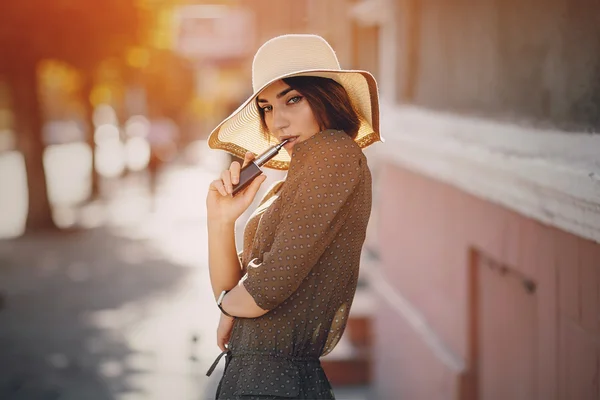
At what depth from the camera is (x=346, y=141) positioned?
216cm

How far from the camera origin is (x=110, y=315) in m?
8.75

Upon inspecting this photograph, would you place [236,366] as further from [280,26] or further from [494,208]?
[280,26]

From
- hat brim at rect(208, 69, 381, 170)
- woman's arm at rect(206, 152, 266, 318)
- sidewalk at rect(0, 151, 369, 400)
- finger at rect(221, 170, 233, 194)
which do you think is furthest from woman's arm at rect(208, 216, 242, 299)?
sidewalk at rect(0, 151, 369, 400)

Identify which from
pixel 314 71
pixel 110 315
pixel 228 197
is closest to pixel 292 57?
pixel 314 71

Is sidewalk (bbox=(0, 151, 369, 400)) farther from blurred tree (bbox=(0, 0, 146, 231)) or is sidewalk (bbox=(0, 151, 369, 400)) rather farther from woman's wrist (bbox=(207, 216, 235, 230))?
blurred tree (bbox=(0, 0, 146, 231))

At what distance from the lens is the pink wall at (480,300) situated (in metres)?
2.98

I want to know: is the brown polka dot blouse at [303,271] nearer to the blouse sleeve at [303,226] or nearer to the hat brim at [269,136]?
the blouse sleeve at [303,226]

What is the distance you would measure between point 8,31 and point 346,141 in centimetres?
1310

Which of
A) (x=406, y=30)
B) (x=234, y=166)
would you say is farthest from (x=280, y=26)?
(x=234, y=166)

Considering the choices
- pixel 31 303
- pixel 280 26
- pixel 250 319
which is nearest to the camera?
pixel 250 319

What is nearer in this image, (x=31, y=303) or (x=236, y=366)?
(x=236, y=366)

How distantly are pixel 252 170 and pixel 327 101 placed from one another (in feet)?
0.93

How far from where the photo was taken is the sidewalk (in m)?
6.46

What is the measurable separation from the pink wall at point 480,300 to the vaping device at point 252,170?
3.82 feet
